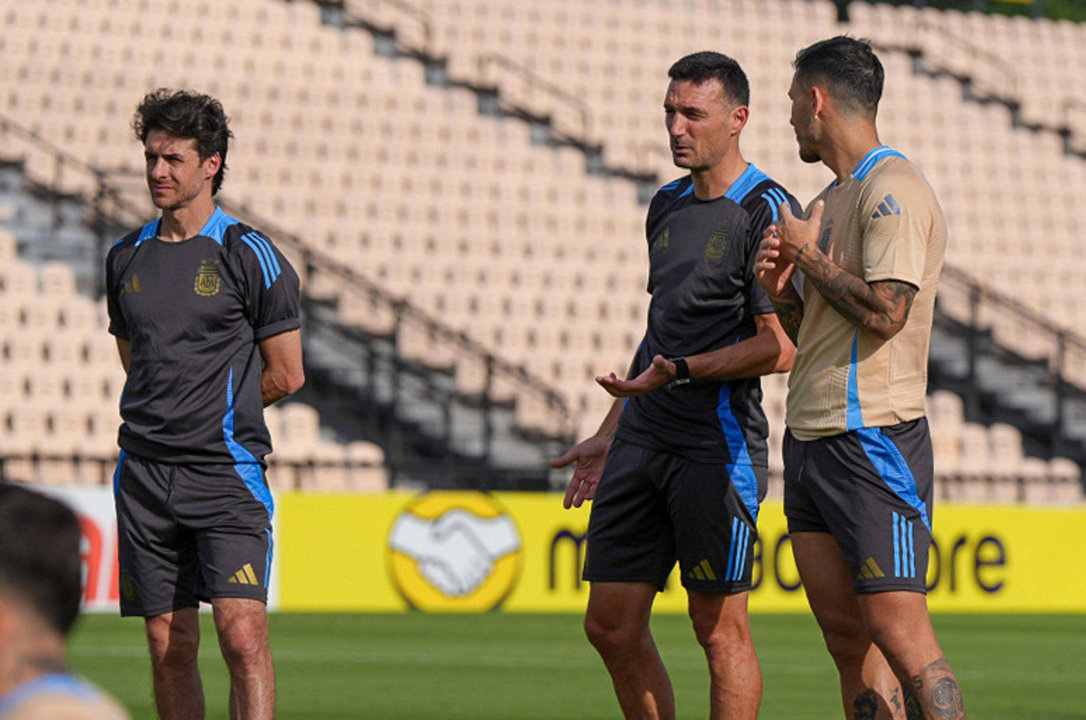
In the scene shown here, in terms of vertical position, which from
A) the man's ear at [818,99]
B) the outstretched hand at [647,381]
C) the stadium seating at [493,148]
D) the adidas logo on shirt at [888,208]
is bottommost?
the outstretched hand at [647,381]

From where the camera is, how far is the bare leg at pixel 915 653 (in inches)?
186

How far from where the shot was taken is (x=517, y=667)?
10.3 metres

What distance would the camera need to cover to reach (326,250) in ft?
63.6

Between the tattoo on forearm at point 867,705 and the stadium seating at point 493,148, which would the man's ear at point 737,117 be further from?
the stadium seating at point 493,148

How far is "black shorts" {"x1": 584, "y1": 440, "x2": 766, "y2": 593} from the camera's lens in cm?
551

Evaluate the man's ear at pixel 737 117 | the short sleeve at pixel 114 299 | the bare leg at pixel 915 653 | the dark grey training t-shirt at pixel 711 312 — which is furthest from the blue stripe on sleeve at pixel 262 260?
the bare leg at pixel 915 653

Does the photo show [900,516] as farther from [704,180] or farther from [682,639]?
[682,639]

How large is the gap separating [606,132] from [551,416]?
24.1 feet

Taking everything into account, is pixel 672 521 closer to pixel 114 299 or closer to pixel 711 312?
pixel 711 312

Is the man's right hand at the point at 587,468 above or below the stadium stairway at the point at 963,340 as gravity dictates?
below

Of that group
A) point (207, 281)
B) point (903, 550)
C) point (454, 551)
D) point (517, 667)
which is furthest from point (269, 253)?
point (454, 551)

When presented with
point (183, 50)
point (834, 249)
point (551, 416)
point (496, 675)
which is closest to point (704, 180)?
point (834, 249)

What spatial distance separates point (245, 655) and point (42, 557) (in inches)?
125

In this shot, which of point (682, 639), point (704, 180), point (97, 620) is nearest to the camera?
point (704, 180)
